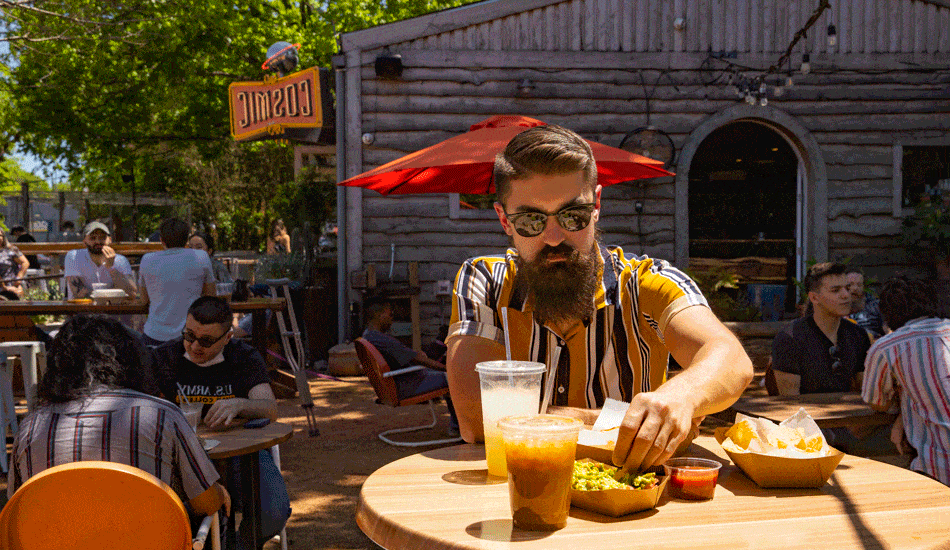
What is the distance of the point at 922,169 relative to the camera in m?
9.80

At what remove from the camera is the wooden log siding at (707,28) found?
30.3ft

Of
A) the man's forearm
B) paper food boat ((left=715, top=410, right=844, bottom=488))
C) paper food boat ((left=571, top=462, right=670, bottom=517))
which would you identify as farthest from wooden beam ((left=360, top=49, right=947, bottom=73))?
paper food boat ((left=571, top=462, right=670, bottom=517))

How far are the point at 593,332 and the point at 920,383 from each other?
194 cm

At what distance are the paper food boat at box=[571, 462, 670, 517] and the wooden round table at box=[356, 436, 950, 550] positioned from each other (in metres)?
0.01

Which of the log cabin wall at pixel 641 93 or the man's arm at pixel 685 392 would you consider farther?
the log cabin wall at pixel 641 93

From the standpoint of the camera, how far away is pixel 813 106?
951 cm

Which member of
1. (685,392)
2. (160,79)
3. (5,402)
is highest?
(160,79)

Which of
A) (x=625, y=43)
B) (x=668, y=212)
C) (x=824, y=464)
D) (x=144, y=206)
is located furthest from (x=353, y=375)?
(x=144, y=206)

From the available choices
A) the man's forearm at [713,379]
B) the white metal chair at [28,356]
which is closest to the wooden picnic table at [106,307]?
the white metal chair at [28,356]

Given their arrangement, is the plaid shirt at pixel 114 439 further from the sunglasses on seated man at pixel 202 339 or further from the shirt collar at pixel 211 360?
the shirt collar at pixel 211 360

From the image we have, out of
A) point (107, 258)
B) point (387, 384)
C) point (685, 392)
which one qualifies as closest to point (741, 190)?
point (387, 384)

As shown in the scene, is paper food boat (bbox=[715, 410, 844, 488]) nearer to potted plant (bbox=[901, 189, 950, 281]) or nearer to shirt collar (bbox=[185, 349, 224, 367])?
shirt collar (bbox=[185, 349, 224, 367])

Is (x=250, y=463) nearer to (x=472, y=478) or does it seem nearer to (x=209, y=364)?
(x=209, y=364)

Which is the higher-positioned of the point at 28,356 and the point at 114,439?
the point at 114,439
